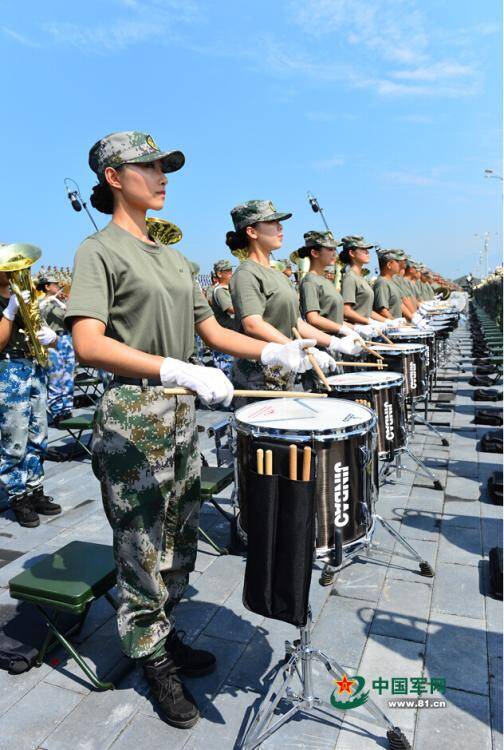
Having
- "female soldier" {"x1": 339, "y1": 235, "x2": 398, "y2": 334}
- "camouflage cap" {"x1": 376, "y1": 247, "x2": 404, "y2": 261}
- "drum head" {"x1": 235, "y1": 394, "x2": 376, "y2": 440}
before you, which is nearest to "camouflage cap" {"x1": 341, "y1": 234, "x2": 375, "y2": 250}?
"female soldier" {"x1": 339, "y1": 235, "x2": 398, "y2": 334}

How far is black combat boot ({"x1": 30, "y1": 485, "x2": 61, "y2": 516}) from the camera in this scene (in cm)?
487

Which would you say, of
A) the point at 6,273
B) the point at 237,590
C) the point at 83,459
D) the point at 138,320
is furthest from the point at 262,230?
the point at 83,459

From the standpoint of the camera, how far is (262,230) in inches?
153

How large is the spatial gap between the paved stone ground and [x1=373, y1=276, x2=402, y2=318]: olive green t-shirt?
4.47 metres

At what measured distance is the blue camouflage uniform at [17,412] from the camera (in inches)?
182

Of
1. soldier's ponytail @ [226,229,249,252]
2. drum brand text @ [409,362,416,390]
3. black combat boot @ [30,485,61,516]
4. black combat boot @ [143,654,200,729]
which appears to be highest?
soldier's ponytail @ [226,229,249,252]

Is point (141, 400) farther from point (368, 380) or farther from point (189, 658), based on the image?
point (368, 380)

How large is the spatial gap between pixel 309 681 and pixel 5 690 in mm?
1555

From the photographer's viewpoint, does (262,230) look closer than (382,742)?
No

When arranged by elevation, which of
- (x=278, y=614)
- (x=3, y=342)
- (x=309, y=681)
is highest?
(x=3, y=342)

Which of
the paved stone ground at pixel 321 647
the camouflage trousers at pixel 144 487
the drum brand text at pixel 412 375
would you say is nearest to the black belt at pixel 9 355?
the paved stone ground at pixel 321 647

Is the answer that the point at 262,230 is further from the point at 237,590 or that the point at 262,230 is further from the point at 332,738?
the point at 332,738

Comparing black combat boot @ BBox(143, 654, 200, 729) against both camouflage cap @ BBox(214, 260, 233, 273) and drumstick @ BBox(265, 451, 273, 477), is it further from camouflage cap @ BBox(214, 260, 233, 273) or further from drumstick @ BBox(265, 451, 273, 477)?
camouflage cap @ BBox(214, 260, 233, 273)

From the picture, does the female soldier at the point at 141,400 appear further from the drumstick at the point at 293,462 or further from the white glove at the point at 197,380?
the drumstick at the point at 293,462
